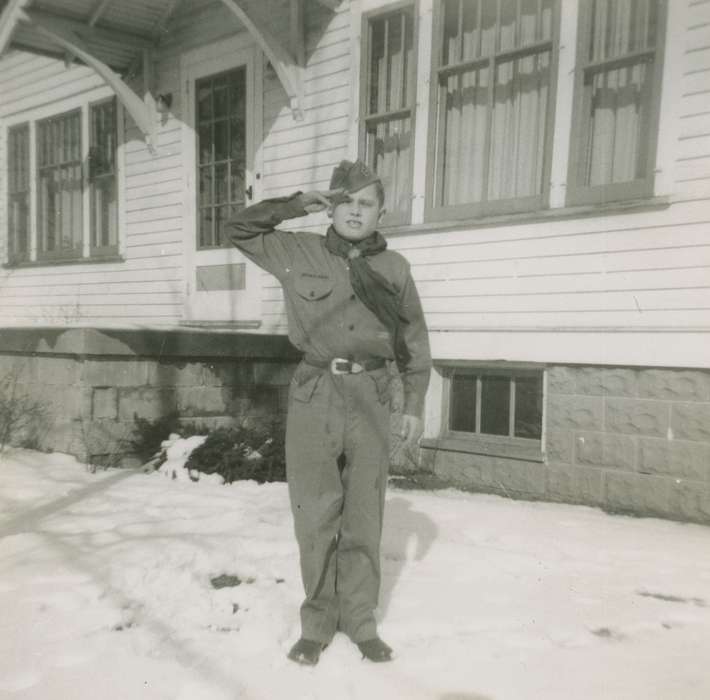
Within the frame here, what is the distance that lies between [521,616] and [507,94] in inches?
162

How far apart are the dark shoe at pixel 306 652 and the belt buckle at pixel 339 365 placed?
1.01m

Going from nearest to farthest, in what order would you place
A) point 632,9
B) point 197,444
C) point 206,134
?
point 632,9
point 197,444
point 206,134

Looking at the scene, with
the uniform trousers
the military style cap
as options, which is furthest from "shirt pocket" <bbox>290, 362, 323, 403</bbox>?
the military style cap

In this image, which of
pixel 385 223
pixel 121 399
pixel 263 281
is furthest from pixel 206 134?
pixel 121 399

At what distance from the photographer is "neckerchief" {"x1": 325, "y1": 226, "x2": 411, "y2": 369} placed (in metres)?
2.47

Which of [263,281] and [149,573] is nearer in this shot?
[149,573]

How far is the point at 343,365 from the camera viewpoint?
2.42m

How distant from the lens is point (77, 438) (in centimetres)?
533

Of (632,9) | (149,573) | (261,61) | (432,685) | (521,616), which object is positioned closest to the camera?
(432,685)

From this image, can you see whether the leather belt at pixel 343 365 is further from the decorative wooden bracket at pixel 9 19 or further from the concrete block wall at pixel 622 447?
the decorative wooden bracket at pixel 9 19

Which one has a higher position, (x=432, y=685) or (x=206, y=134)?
(x=206, y=134)

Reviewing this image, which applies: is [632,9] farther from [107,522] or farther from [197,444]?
[107,522]

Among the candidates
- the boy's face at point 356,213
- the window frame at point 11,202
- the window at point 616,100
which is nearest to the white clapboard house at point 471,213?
the window at point 616,100

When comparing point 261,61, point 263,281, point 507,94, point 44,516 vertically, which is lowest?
point 44,516
